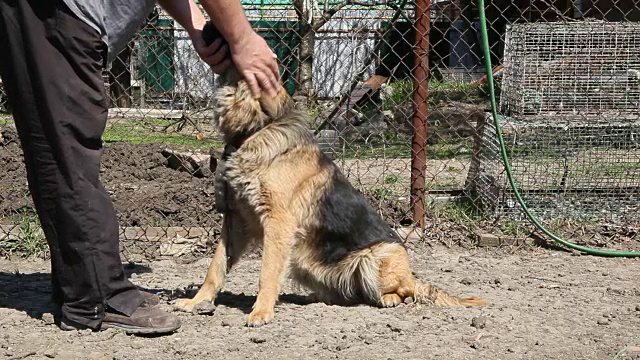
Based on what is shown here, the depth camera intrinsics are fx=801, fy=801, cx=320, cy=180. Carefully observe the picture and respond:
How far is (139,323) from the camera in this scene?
3.70 meters

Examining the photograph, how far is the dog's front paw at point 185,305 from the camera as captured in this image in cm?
412

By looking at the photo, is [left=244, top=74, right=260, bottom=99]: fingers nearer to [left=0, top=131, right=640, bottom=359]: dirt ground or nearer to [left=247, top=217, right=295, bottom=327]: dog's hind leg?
[left=247, top=217, right=295, bottom=327]: dog's hind leg

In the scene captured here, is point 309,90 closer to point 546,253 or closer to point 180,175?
point 180,175

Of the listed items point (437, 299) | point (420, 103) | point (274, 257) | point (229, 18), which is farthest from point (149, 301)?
point (420, 103)

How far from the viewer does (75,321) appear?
12.1ft

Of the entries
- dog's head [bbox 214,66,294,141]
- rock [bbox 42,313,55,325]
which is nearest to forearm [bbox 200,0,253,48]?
Result: dog's head [bbox 214,66,294,141]

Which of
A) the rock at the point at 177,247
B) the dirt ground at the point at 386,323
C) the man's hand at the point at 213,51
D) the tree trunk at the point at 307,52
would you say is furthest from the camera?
the tree trunk at the point at 307,52

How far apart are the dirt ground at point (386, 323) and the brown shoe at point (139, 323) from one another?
0.04 m

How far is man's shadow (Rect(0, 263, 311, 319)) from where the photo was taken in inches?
164

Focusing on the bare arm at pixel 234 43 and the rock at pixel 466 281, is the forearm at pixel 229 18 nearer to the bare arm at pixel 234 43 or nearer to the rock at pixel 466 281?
the bare arm at pixel 234 43

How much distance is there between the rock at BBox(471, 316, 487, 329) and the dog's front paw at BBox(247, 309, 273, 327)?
100cm

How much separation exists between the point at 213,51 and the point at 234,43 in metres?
0.22

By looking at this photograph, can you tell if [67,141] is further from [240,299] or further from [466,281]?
[466,281]

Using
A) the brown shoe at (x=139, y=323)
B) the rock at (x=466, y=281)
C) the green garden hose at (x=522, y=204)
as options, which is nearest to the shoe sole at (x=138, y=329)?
the brown shoe at (x=139, y=323)
